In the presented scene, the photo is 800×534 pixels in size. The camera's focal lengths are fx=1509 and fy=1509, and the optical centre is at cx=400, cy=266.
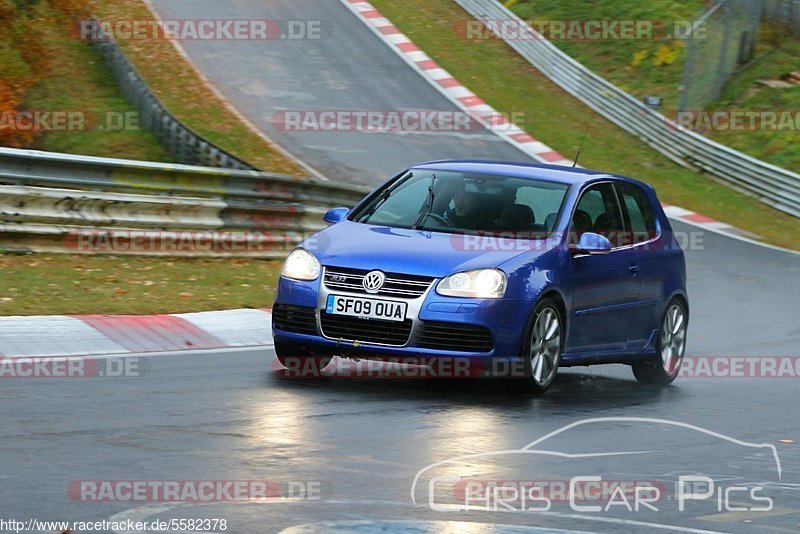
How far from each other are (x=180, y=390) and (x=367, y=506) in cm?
317

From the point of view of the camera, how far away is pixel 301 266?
32.1ft

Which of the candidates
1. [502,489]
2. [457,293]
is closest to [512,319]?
[457,293]

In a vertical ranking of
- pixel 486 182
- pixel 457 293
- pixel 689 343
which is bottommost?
pixel 689 343

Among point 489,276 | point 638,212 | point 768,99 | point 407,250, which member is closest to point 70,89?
point 768,99

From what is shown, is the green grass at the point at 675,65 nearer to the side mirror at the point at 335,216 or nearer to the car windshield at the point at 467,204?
the car windshield at the point at 467,204

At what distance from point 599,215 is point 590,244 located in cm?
77

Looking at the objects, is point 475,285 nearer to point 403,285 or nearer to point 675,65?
point 403,285

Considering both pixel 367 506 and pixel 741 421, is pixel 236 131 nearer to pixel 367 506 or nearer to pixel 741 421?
pixel 741 421

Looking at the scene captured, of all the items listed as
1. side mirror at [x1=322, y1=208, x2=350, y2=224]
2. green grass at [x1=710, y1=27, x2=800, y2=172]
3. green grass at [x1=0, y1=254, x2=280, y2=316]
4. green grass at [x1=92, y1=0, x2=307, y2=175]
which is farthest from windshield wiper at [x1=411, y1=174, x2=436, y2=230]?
green grass at [x1=710, y1=27, x2=800, y2=172]

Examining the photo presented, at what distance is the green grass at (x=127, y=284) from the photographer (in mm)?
12367

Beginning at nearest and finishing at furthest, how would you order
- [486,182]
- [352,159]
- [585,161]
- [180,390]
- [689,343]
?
[180,390] < [486,182] < [689,343] < [352,159] < [585,161]

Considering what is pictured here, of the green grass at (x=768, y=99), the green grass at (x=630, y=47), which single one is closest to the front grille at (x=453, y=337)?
the green grass at (x=768, y=99)

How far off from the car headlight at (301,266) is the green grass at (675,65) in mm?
20583

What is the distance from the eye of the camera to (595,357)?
1064 cm
